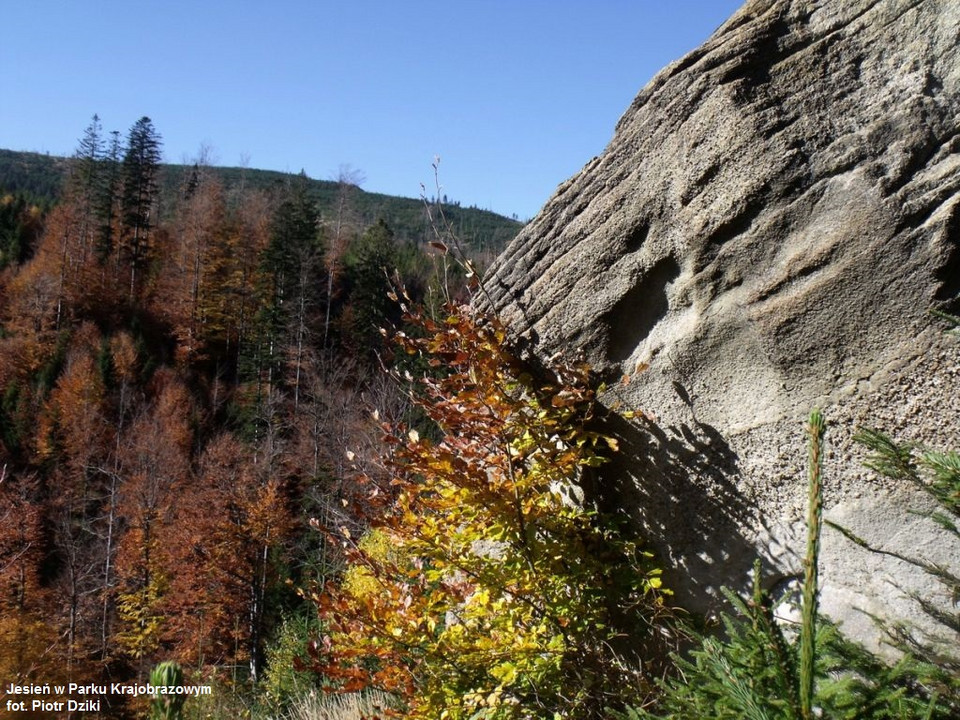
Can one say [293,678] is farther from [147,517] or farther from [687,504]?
[147,517]

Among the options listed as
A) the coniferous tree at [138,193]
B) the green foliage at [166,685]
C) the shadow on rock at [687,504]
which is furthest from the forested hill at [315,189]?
the green foliage at [166,685]

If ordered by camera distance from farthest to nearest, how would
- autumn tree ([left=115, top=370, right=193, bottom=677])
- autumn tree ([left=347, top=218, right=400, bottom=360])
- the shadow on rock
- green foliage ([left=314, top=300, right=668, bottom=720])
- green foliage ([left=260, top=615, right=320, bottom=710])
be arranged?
autumn tree ([left=347, top=218, right=400, bottom=360]), autumn tree ([left=115, top=370, right=193, bottom=677]), green foliage ([left=260, top=615, right=320, bottom=710]), the shadow on rock, green foliage ([left=314, top=300, right=668, bottom=720])

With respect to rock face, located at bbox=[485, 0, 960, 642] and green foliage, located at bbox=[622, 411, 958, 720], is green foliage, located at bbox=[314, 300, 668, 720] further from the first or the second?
green foliage, located at bbox=[622, 411, 958, 720]

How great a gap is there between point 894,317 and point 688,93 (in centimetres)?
137

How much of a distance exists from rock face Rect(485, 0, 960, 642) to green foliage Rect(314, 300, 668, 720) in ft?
1.28

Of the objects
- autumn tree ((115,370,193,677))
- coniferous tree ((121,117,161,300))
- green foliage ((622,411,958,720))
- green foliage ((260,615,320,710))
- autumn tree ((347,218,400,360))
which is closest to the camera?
green foliage ((622,411,958,720))

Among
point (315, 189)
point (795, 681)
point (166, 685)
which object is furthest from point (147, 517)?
point (315, 189)

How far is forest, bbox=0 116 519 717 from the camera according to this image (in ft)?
81.3

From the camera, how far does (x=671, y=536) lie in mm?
3979

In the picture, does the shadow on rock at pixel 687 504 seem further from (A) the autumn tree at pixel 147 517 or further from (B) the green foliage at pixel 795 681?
(A) the autumn tree at pixel 147 517

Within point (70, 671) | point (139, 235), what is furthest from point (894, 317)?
point (139, 235)

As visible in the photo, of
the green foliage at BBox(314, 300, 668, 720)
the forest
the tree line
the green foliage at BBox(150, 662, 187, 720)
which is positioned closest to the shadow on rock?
the green foliage at BBox(314, 300, 668, 720)

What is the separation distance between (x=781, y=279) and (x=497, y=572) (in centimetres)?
195

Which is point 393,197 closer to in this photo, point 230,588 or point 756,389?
point 230,588
